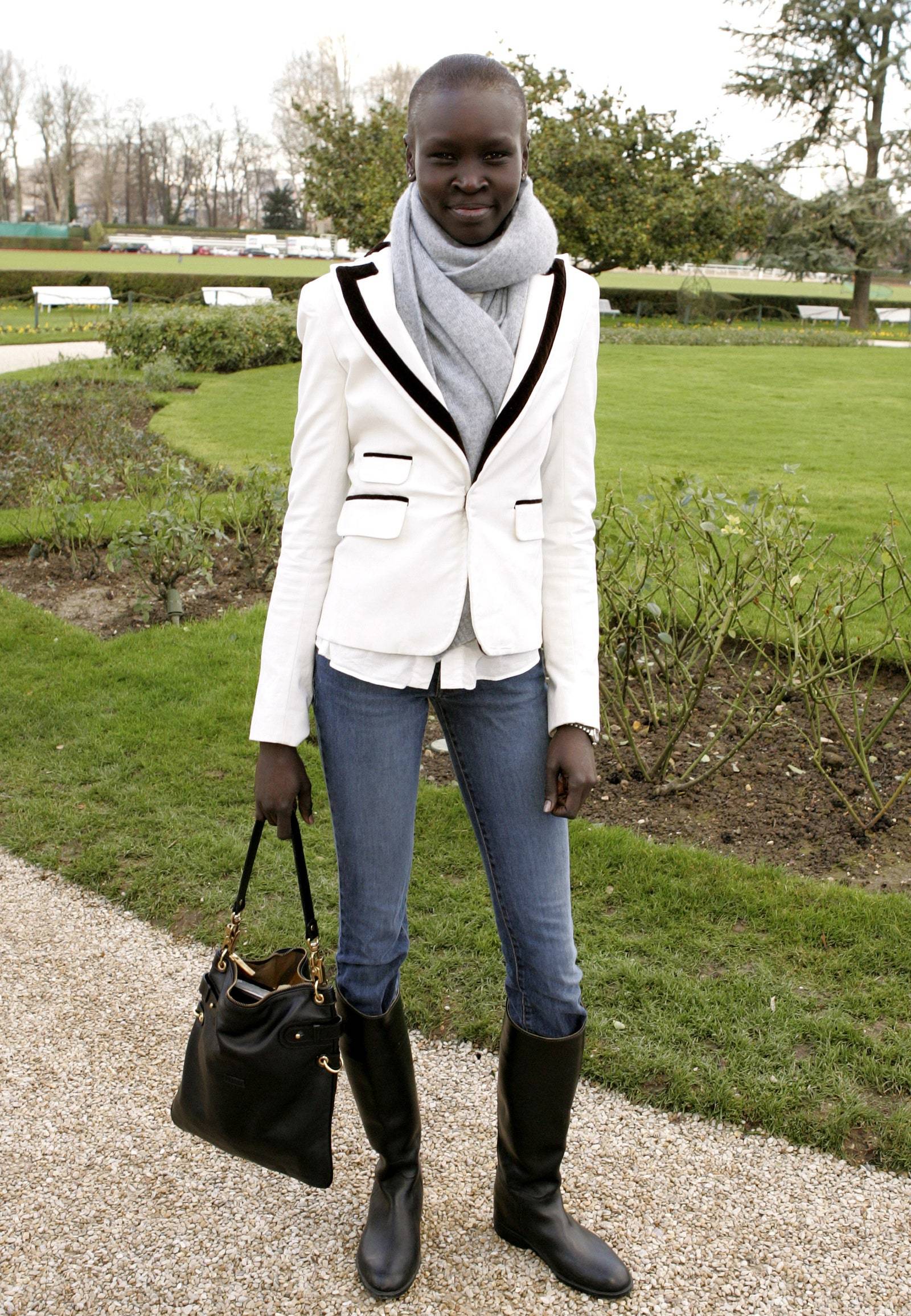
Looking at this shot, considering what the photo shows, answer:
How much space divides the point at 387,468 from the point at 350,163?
2758 cm

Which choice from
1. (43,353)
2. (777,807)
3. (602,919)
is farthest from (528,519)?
(43,353)

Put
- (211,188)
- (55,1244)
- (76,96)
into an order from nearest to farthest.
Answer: (55,1244), (76,96), (211,188)

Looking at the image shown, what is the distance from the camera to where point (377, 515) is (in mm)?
1772

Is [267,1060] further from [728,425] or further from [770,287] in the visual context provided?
[770,287]

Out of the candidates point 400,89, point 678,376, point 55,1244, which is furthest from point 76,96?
point 55,1244

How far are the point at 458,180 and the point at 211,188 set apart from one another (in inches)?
4011

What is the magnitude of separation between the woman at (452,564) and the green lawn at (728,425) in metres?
4.34

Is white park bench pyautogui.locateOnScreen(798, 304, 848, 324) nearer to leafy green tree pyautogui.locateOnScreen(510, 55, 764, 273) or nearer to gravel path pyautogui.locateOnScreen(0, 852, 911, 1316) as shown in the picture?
leafy green tree pyautogui.locateOnScreen(510, 55, 764, 273)

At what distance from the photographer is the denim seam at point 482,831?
1.95 m

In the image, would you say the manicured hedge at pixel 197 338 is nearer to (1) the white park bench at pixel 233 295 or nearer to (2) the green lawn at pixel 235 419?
(2) the green lawn at pixel 235 419

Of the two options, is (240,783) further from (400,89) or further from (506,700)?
(400,89)

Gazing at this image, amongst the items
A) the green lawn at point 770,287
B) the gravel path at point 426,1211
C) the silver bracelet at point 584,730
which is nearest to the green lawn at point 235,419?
the gravel path at point 426,1211

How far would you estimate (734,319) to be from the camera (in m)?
31.0

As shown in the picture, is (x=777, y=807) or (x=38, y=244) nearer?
(x=777, y=807)
